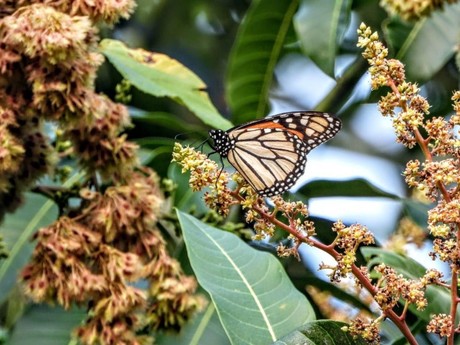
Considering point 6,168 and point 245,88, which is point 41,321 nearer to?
point 6,168

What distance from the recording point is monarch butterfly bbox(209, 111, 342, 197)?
1752mm

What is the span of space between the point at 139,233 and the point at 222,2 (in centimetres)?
183

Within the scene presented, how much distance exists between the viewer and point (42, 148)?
1.68m

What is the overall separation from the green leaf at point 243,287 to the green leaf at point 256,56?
2.48ft

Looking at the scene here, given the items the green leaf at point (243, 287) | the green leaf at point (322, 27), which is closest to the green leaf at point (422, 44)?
the green leaf at point (322, 27)

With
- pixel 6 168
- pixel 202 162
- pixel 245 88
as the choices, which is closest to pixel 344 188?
pixel 245 88

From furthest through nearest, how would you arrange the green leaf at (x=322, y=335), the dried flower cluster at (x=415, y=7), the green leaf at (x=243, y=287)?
the green leaf at (x=243, y=287), the green leaf at (x=322, y=335), the dried flower cluster at (x=415, y=7)

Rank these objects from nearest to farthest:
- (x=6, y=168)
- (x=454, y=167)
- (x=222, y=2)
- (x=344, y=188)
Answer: (x=454, y=167), (x=6, y=168), (x=344, y=188), (x=222, y=2)

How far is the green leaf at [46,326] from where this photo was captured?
5.96 feet

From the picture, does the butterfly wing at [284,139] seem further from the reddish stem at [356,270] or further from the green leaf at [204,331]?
the reddish stem at [356,270]

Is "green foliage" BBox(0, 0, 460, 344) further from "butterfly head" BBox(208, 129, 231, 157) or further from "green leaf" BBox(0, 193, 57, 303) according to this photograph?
"butterfly head" BBox(208, 129, 231, 157)

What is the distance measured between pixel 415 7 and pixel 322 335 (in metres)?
0.56

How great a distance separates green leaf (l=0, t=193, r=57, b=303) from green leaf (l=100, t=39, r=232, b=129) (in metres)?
0.35

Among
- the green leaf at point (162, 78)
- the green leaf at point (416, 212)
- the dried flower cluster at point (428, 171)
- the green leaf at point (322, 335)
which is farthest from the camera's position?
the green leaf at point (416, 212)
